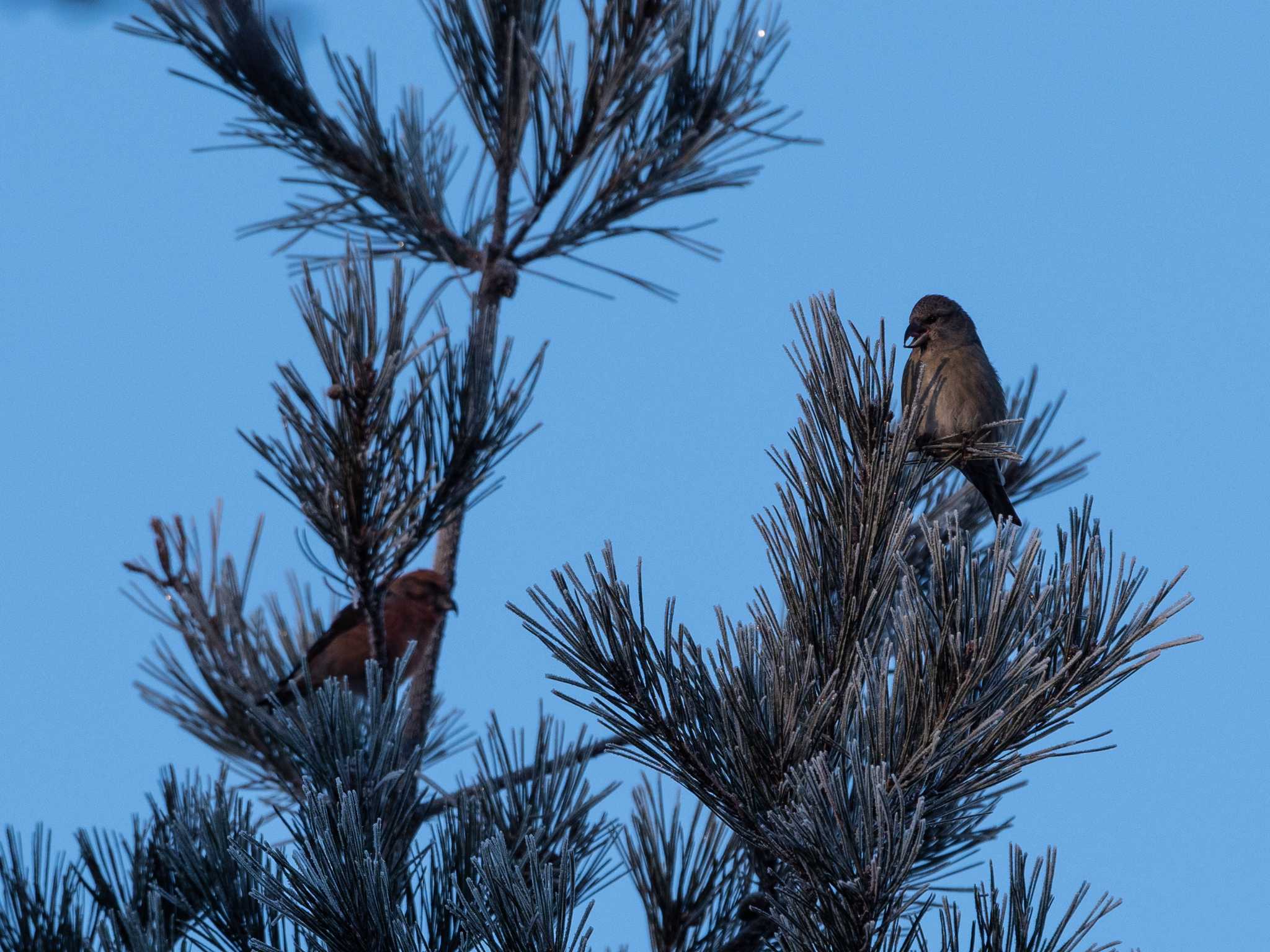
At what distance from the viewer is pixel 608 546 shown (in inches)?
63.5

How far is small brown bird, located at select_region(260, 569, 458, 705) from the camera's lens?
2994mm

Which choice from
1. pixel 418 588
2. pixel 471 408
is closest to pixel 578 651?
pixel 471 408

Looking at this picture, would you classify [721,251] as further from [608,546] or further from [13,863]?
[13,863]

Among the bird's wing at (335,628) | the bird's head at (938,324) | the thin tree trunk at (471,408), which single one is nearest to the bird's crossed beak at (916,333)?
the bird's head at (938,324)

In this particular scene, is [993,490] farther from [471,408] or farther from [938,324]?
[471,408]

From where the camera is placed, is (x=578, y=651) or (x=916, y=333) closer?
(x=578, y=651)

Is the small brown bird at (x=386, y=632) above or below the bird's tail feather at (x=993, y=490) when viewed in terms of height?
above

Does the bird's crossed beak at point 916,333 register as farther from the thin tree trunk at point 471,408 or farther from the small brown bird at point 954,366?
the thin tree trunk at point 471,408

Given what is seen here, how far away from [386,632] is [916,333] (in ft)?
6.19

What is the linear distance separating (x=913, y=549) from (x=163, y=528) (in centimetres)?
166

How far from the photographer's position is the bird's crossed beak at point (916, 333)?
2.82 meters

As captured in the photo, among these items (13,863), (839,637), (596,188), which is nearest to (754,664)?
(839,637)

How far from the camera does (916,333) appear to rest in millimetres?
2900

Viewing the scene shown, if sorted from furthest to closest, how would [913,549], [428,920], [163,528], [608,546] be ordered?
[163,528], [913,549], [428,920], [608,546]
